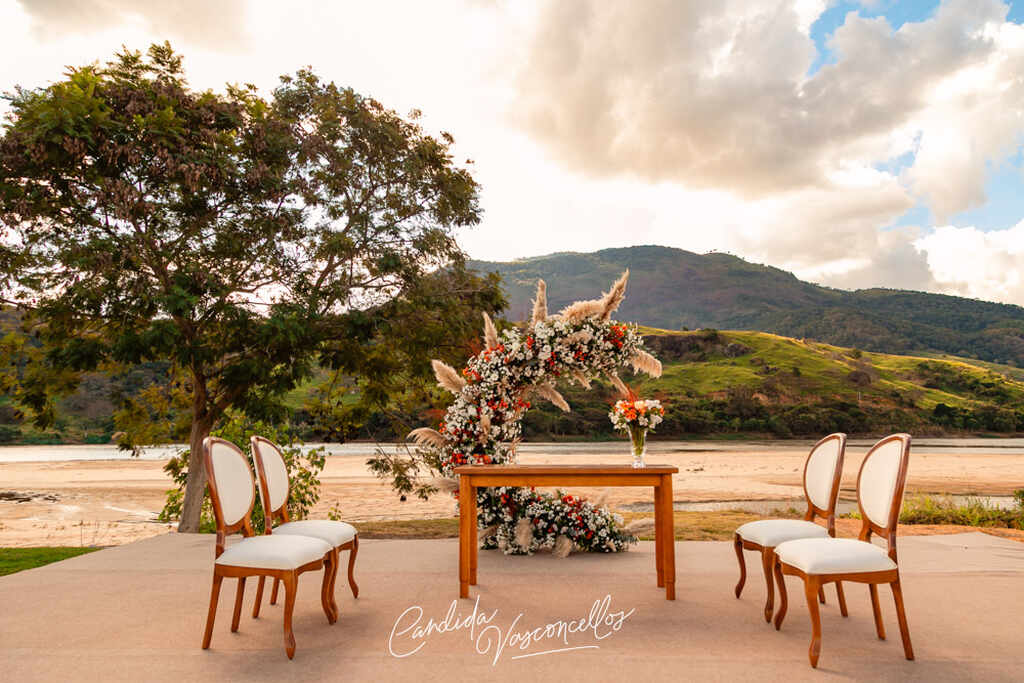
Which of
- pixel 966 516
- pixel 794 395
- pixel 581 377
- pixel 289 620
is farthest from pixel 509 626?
pixel 794 395

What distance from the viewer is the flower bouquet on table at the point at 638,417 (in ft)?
16.2

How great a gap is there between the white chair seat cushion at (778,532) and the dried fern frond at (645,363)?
1.76m

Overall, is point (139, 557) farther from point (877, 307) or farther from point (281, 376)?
point (877, 307)

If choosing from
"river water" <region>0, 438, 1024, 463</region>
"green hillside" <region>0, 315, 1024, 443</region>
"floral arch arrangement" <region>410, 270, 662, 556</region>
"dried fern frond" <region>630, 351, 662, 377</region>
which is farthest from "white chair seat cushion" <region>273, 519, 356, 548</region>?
"green hillside" <region>0, 315, 1024, 443</region>

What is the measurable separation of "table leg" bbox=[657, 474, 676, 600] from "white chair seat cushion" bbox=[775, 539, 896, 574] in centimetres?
111

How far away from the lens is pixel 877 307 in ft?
406

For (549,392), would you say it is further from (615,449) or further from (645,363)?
(615,449)

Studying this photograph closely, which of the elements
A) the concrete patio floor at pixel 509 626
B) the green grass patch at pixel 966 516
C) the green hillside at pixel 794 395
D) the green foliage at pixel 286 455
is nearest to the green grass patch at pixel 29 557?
the concrete patio floor at pixel 509 626

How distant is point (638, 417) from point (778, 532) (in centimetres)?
139

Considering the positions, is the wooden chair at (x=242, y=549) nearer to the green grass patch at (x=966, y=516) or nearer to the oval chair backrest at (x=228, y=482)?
the oval chair backrest at (x=228, y=482)

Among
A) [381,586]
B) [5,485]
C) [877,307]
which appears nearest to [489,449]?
[381,586]

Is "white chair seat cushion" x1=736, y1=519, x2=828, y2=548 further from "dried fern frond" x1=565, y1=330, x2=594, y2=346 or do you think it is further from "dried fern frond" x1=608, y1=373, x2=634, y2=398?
"dried fern frond" x1=565, y1=330, x2=594, y2=346

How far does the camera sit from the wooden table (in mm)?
4562

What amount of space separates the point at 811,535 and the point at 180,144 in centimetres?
844
